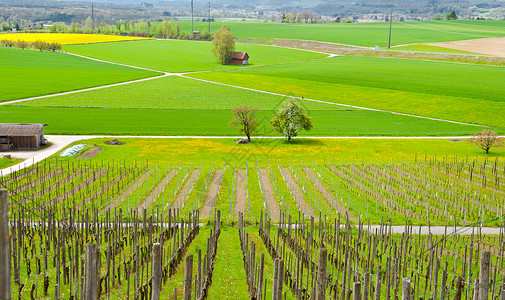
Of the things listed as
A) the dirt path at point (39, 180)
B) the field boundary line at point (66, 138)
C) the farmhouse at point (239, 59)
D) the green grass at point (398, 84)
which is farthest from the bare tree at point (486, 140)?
the farmhouse at point (239, 59)

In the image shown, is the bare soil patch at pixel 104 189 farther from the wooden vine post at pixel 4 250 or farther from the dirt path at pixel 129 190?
the wooden vine post at pixel 4 250

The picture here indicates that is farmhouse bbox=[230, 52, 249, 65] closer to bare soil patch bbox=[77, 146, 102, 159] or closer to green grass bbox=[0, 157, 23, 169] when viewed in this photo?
bare soil patch bbox=[77, 146, 102, 159]

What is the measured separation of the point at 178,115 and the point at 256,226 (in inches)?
1722

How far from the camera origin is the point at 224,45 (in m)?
128

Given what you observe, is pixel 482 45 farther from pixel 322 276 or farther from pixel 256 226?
pixel 322 276

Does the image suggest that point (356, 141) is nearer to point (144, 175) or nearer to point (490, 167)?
point (490, 167)

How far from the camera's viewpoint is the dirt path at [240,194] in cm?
3302

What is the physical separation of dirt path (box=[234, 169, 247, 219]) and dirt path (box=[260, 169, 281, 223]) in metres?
1.49

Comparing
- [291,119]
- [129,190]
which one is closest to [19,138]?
[129,190]

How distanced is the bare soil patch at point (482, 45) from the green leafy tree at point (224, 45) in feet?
213

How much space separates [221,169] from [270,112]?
3050 centimetres

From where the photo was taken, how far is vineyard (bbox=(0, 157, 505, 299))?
18891 mm

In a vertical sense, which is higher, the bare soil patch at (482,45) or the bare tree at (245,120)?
the bare soil patch at (482,45)

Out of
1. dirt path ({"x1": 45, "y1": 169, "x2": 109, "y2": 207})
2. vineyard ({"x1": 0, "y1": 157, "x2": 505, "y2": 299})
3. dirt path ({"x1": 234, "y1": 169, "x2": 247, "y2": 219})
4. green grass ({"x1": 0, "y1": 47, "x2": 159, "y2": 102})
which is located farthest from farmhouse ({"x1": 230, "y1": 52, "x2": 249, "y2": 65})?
dirt path ({"x1": 45, "y1": 169, "x2": 109, "y2": 207})
